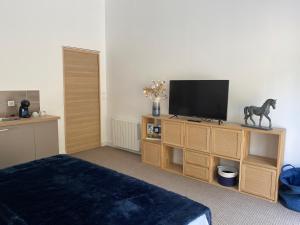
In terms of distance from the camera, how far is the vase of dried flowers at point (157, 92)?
4.11 m

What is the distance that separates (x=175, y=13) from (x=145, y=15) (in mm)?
669

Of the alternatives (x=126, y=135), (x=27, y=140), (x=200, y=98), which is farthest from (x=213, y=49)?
(x=27, y=140)

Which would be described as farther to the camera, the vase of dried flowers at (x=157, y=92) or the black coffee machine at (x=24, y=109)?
the vase of dried flowers at (x=157, y=92)

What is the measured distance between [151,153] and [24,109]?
7.11ft

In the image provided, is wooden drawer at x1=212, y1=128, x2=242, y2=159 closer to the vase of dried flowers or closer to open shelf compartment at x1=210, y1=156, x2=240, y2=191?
open shelf compartment at x1=210, y1=156, x2=240, y2=191

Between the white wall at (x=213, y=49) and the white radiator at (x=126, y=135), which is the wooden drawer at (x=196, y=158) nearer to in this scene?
the white wall at (x=213, y=49)

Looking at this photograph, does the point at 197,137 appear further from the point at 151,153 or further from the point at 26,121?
the point at 26,121

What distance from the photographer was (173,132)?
3779mm

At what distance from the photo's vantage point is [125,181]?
6.69 feet

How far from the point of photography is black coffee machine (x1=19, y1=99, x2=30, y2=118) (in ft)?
12.5

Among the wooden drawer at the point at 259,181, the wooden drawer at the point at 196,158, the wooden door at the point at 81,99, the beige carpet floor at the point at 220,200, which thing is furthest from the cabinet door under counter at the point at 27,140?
the wooden drawer at the point at 259,181

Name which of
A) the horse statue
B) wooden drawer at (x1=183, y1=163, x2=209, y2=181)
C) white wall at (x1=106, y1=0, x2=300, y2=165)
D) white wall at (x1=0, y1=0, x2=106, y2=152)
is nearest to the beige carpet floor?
wooden drawer at (x1=183, y1=163, x2=209, y2=181)

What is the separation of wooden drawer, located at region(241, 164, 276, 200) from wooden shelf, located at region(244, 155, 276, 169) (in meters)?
0.05

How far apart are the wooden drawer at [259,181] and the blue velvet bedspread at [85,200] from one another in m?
1.62
